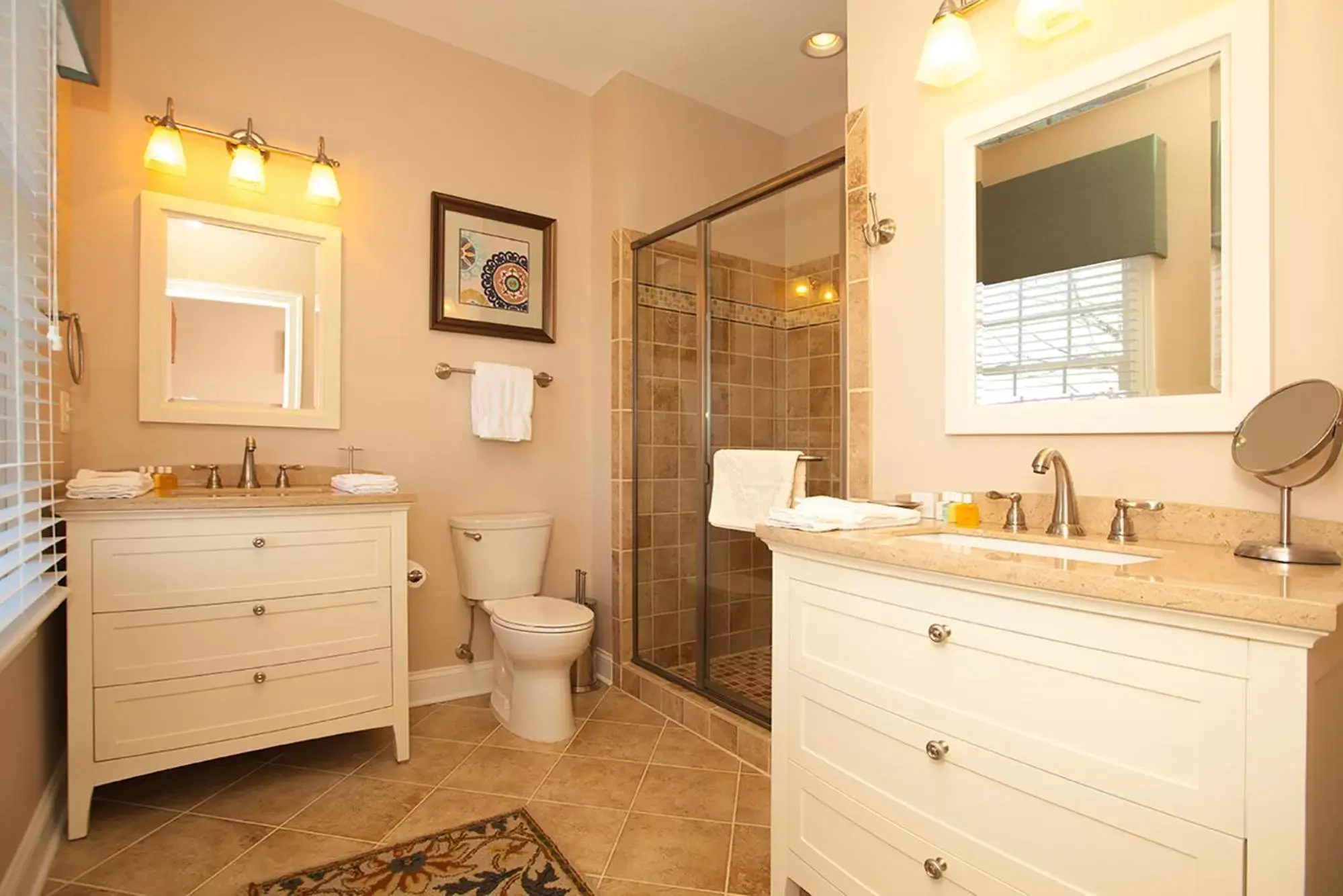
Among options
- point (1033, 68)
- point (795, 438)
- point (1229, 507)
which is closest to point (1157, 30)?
point (1033, 68)

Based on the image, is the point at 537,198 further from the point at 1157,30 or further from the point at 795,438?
the point at 1157,30

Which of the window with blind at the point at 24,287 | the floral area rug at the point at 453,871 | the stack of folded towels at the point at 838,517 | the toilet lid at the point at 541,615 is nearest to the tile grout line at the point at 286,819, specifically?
the floral area rug at the point at 453,871

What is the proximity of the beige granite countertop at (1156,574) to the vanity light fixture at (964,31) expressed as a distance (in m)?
1.11

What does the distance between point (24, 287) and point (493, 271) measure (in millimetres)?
→ 1628

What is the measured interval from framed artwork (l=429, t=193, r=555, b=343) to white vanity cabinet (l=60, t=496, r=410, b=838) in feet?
3.17

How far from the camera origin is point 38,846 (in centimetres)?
153

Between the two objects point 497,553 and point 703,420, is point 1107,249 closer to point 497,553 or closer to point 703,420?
point 703,420

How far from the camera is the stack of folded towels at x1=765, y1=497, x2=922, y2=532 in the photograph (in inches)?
54.4

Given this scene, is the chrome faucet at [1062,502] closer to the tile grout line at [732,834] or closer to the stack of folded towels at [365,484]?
the tile grout line at [732,834]

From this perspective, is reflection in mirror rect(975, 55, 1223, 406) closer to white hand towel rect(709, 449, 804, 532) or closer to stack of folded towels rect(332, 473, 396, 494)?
white hand towel rect(709, 449, 804, 532)

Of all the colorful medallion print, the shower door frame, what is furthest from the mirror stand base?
the colorful medallion print

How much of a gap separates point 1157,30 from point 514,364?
7.58ft

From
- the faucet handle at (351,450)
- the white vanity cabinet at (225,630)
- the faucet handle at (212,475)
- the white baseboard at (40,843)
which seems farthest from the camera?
the faucet handle at (351,450)

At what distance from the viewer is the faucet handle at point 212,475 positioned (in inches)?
84.5
